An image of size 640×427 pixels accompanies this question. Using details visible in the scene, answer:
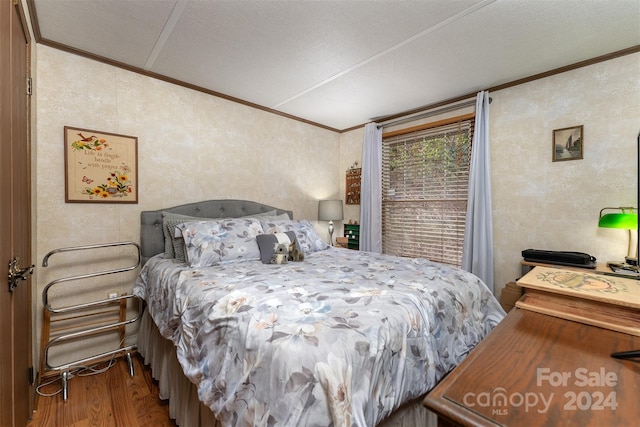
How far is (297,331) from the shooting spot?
0.99 meters

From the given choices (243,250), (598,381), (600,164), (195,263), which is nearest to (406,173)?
(600,164)

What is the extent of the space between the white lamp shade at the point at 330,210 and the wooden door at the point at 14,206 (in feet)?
9.02

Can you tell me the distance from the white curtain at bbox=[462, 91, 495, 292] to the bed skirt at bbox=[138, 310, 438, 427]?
1.79 metres

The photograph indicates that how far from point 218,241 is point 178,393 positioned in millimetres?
983

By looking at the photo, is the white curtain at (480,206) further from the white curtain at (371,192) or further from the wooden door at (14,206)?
the wooden door at (14,206)

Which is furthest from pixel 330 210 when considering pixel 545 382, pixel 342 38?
pixel 545 382

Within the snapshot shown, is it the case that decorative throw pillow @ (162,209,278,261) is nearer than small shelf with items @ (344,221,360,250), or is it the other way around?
decorative throw pillow @ (162,209,278,261)

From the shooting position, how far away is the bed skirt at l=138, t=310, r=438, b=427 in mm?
1232

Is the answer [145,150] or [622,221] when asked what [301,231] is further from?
[622,221]

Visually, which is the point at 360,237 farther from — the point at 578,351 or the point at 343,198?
the point at 578,351

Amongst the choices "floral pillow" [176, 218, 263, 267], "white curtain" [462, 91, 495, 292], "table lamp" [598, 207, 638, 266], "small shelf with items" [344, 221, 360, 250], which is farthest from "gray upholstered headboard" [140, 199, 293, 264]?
"table lamp" [598, 207, 638, 266]

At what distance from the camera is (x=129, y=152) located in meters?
2.37

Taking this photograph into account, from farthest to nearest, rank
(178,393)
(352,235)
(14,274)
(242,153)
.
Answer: (352,235) → (242,153) → (178,393) → (14,274)

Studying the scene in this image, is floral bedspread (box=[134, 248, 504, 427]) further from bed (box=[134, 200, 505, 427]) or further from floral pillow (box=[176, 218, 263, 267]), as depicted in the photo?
floral pillow (box=[176, 218, 263, 267])
